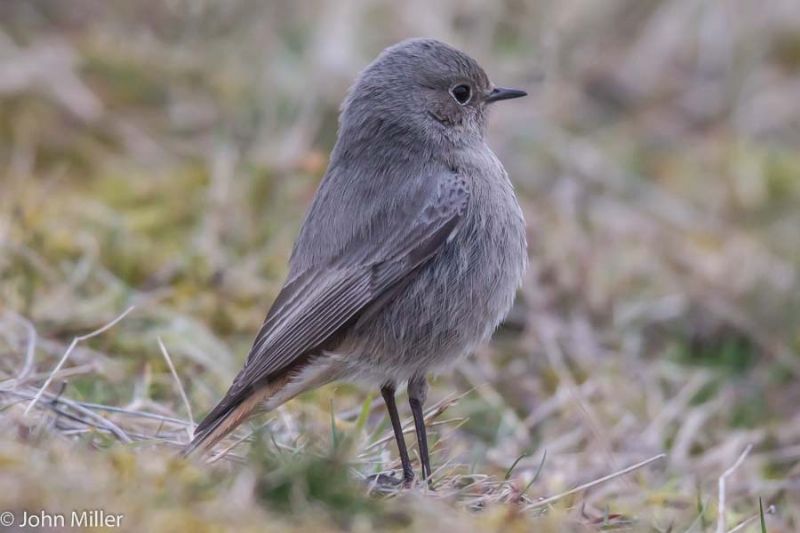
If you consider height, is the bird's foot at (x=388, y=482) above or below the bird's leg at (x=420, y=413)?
below

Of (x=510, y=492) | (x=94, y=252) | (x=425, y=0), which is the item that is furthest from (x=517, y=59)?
(x=510, y=492)

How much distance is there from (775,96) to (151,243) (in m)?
5.91

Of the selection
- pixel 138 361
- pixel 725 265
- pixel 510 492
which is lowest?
pixel 510 492

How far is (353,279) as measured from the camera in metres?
5.10

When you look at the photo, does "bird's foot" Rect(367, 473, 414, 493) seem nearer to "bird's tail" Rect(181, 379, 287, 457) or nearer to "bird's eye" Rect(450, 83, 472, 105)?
"bird's tail" Rect(181, 379, 287, 457)

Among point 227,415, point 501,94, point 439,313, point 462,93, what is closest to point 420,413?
point 439,313

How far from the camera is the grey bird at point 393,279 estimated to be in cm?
505

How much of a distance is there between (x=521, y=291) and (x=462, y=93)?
2072mm

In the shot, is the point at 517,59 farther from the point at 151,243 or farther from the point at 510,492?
the point at 510,492

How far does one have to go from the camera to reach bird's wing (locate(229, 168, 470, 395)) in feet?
16.4

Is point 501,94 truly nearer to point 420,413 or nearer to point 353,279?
point 353,279

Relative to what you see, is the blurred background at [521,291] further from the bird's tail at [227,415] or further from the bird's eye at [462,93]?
the bird's eye at [462,93]

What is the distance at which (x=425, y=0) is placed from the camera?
411 inches

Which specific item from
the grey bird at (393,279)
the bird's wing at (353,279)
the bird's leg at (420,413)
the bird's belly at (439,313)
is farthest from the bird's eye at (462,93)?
the bird's leg at (420,413)
